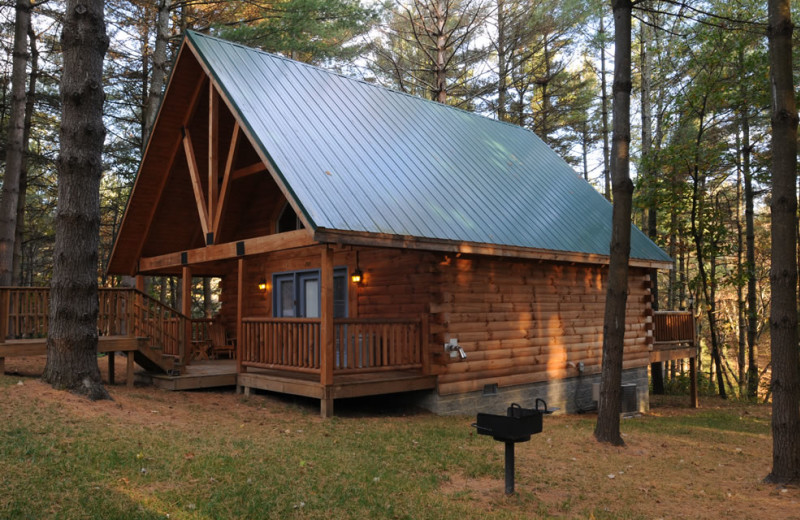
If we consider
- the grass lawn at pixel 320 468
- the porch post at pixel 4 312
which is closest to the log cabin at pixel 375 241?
the grass lawn at pixel 320 468

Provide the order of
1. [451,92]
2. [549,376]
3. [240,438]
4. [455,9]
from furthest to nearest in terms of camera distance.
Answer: [451,92] → [455,9] → [549,376] → [240,438]

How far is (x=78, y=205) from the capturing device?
9.66 meters

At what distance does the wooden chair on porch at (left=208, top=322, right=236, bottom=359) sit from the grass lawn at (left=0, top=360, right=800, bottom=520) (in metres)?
6.39

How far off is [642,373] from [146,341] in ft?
43.6

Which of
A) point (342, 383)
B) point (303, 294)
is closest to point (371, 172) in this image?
point (342, 383)

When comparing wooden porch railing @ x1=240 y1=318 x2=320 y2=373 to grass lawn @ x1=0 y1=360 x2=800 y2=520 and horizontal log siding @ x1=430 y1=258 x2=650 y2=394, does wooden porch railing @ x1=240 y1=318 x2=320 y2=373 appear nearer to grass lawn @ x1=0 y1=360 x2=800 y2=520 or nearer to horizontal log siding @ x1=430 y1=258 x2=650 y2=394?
grass lawn @ x1=0 y1=360 x2=800 y2=520

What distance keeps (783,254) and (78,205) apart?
10190 mm

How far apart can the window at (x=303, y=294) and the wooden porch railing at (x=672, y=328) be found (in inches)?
404

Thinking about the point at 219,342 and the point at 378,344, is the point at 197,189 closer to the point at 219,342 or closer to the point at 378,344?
the point at 378,344

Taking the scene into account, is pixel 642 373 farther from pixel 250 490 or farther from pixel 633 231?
pixel 250 490

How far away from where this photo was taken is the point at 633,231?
17.8 meters

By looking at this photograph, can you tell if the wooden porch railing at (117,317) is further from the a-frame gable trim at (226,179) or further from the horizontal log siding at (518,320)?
the horizontal log siding at (518,320)

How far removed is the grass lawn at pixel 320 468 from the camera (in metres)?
5.73

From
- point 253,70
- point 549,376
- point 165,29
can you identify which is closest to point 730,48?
point 549,376
